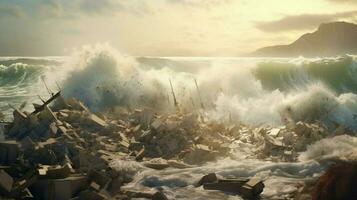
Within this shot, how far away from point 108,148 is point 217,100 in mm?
9857

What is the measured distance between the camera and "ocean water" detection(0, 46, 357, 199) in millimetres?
11120

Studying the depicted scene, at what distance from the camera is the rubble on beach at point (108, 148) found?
9.39m

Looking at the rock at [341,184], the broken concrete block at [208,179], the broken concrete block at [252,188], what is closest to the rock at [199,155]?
the broken concrete block at [208,179]

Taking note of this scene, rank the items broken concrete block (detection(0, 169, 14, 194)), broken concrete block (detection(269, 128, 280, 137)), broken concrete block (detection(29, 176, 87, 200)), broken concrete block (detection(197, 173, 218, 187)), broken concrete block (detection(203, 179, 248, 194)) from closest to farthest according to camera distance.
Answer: broken concrete block (detection(0, 169, 14, 194)) < broken concrete block (detection(29, 176, 87, 200)) < broken concrete block (detection(203, 179, 248, 194)) < broken concrete block (detection(197, 173, 218, 187)) < broken concrete block (detection(269, 128, 280, 137))

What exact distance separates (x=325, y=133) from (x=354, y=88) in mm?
21044

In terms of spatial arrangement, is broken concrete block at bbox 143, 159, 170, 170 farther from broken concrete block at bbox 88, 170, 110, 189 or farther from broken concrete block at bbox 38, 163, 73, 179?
broken concrete block at bbox 38, 163, 73, 179

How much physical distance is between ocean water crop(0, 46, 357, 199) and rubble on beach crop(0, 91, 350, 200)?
0.55 meters

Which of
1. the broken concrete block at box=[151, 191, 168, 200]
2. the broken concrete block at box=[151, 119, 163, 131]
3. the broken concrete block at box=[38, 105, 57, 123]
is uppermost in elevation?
the broken concrete block at box=[38, 105, 57, 123]

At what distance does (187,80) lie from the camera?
28219mm

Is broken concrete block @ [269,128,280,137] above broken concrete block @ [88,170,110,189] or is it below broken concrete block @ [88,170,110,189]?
below

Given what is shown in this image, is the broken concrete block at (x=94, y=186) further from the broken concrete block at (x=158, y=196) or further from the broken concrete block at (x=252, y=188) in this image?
the broken concrete block at (x=252, y=188)

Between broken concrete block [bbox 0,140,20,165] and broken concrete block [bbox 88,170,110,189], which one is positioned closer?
broken concrete block [bbox 88,170,110,189]

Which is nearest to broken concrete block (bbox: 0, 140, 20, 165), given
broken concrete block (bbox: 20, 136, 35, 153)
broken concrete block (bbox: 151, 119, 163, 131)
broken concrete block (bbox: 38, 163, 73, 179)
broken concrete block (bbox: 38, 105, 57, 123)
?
broken concrete block (bbox: 20, 136, 35, 153)

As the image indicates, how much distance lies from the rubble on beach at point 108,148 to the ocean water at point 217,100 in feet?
1.82
